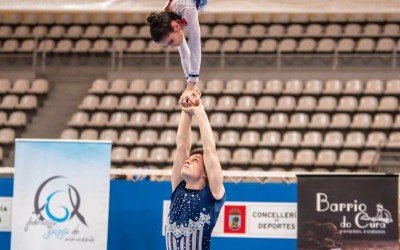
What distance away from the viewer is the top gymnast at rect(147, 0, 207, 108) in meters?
4.47

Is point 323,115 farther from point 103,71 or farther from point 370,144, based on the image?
point 103,71

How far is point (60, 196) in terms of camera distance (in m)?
6.97

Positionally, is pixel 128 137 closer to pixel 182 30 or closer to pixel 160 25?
pixel 182 30

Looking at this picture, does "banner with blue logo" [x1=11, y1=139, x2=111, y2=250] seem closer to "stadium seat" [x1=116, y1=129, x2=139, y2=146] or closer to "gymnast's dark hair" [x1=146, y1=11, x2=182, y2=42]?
"gymnast's dark hair" [x1=146, y1=11, x2=182, y2=42]

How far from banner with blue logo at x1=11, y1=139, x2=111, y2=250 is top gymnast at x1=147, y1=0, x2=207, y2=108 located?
2321mm

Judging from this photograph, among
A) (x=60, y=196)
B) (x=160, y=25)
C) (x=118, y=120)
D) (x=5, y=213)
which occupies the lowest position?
(x=5, y=213)

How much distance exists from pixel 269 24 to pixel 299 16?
616 mm

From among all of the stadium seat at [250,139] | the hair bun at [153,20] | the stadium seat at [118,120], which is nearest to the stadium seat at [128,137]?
the stadium seat at [118,120]

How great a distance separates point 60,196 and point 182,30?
2858 millimetres

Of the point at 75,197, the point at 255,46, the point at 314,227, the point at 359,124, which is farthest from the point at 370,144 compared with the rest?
the point at 75,197

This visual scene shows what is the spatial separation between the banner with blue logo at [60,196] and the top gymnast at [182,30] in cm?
Result: 232

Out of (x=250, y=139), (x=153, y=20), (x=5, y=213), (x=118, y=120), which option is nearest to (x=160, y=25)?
(x=153, y=20)

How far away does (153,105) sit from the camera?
1296 centimetres

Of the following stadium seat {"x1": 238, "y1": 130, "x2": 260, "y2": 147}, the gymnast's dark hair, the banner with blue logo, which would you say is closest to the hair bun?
the gymnast's dark hair
